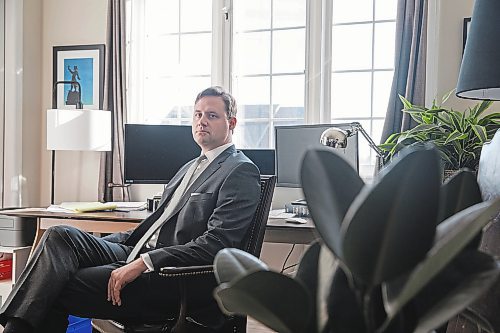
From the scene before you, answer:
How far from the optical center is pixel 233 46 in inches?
156

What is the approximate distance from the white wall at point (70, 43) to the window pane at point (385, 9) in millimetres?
1825

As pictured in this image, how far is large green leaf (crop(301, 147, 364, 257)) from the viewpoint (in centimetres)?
45

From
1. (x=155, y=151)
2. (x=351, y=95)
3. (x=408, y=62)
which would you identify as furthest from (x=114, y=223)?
(x=408, y=62)

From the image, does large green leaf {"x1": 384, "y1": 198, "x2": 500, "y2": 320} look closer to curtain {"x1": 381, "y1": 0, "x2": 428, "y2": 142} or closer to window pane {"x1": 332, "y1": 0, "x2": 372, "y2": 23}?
curtain {"x1": 381, "y1": 0, "x2": 428, "y2": 142}

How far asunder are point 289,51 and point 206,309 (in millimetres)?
2069

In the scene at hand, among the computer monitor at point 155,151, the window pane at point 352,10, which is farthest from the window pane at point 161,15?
the window pane at point 352,10

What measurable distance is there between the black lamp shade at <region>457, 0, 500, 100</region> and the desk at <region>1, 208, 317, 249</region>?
5.00ft

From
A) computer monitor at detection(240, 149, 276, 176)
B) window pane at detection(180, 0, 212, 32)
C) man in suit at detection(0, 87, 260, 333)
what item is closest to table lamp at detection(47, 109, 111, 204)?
window pane at detection(180, 0, 212, 32)

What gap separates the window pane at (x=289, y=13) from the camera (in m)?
3.80

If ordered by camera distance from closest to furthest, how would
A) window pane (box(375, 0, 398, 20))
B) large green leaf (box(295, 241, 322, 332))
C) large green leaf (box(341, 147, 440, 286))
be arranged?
large green leaf (box(341, 147, 440, 286)) → large green leaf (box(295, 241, 322, 332)) → window pane (box(375, 0, 398, 20))

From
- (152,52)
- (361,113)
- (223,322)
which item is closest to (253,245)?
(223,322)

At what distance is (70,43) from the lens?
4.29 metres

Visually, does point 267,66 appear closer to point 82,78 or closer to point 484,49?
point 82,78

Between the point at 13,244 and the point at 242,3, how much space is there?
80.4 inches
